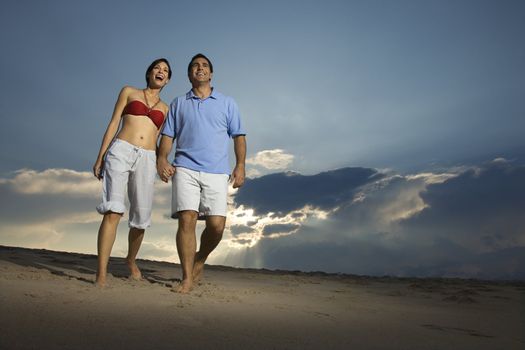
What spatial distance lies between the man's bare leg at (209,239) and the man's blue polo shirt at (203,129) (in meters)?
0.52

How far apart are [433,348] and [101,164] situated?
356 centimetres

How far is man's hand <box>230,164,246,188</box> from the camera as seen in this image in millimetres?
4891

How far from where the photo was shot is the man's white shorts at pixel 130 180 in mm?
4602

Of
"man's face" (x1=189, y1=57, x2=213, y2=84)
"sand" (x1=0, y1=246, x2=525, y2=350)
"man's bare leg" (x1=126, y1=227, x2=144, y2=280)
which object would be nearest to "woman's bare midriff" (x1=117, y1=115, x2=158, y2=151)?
"man's face" (x1=189, y1=57, x2=213, y2=84)

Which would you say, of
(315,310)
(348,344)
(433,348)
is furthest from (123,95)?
(433,348)

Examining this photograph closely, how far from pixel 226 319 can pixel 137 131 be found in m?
2.43

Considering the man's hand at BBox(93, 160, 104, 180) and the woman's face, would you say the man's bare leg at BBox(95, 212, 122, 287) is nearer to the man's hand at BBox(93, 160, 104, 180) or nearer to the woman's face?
the man's hand at BBox(93, 160, 104, 180)

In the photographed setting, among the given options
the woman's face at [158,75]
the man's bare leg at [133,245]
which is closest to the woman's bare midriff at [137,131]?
the woman's face at [158,75]

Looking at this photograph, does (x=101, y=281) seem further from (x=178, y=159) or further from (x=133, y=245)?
(x=178, y=159)

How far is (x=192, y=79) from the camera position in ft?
16.0

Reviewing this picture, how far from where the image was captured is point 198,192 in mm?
4637

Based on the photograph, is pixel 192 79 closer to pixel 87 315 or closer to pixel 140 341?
pixel 87 315

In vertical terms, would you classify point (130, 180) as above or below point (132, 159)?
below

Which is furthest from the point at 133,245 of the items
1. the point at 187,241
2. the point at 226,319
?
the point at 226,319
